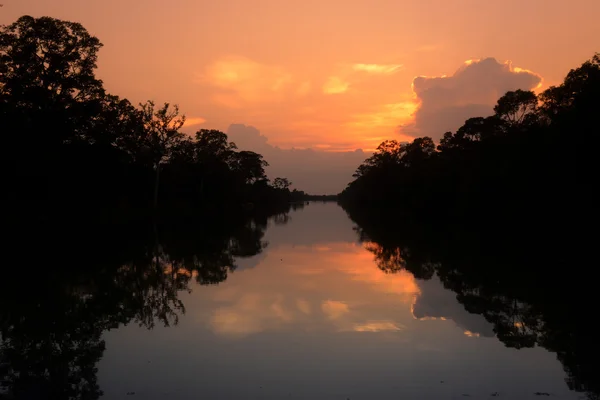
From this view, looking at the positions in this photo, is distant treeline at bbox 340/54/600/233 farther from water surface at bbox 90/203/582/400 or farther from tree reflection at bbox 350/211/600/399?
water surface at bbox 90/203/582/400

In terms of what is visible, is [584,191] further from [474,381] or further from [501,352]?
[474,381]

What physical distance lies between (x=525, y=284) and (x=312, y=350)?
910cm

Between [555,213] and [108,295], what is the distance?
29673mm

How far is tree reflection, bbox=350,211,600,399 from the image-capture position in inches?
345

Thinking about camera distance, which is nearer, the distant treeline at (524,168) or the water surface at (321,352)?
the water surface at (321,352)

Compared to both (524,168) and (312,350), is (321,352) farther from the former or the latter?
(524,168)

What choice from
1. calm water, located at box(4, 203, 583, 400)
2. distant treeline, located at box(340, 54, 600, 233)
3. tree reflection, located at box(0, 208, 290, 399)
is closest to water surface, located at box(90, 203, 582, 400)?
calm water, located at box(4, 203, 583, 400)

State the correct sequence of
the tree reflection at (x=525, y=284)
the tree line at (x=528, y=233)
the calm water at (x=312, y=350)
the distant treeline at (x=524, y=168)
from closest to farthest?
the calm water at (x=312, y=350), the tree reflection at (x=525, y=284), the tree line at (x=528, y=233), the distant treeline at (x=524, y=168)

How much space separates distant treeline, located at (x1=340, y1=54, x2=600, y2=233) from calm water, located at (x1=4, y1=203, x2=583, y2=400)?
18.8m

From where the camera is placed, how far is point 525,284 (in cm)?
1455

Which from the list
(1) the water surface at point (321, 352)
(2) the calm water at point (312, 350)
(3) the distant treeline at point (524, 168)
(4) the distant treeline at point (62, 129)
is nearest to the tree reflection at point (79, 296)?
(2) the calm water at point (312, 350)

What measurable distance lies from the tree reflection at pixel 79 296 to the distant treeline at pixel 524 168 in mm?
19301

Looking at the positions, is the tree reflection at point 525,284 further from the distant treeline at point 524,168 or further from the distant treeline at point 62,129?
the distant treeline at point 62,129

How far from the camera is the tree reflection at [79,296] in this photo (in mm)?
7184
